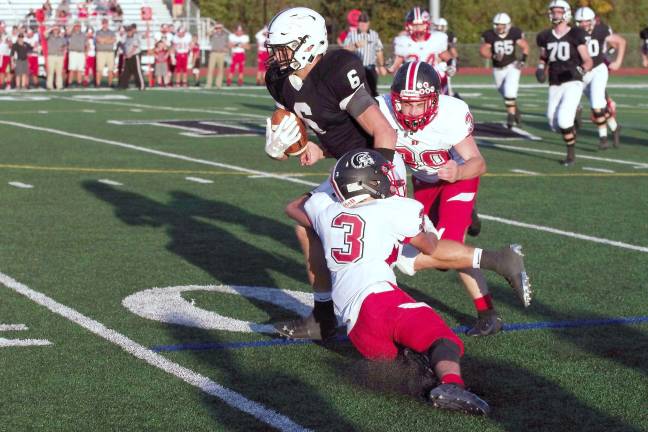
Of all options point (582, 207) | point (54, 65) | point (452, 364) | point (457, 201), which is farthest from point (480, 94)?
point (452, 364)

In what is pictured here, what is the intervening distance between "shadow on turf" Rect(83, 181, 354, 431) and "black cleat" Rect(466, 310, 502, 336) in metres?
1.19

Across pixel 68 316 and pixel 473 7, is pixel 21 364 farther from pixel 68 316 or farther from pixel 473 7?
pixel 473 7

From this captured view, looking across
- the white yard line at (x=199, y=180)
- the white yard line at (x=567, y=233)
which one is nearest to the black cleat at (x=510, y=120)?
the white yard line at (x=199, y=180)

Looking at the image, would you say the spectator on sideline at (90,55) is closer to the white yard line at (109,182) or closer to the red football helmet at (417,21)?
the red football helmet at (417,21)

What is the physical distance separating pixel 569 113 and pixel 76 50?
20.7m

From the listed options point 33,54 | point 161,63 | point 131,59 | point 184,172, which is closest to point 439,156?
point 184,172

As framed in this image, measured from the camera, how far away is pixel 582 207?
11156mm

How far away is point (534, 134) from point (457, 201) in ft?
39.4

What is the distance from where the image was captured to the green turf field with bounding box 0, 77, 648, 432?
5250mm

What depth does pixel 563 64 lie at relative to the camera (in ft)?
49.7

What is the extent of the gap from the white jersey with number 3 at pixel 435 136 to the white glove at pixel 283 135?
2.25 feet

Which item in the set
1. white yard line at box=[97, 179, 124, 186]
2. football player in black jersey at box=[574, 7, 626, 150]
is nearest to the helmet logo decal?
white yard line at box=[97, 179, 124, 186]

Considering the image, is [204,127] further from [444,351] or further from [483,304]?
[444,351]

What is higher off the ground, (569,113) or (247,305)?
(569,113)
